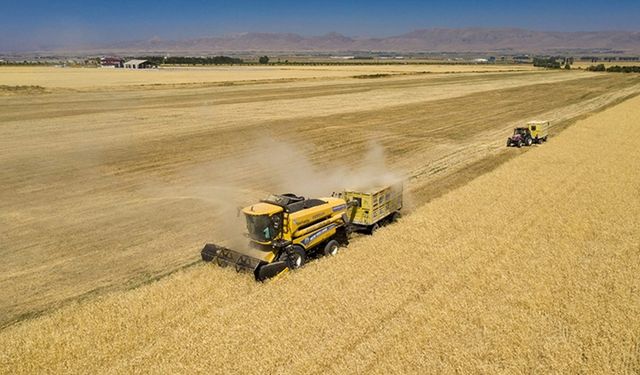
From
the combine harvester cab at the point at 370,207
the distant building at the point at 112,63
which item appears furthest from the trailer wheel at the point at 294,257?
the distant building at the point at 112,63

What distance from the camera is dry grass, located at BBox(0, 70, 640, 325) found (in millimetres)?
17188

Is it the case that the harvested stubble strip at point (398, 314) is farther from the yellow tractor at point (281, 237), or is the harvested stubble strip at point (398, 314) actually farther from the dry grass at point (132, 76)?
the dry grass at point (132, 76)

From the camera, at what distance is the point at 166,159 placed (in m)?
31.5

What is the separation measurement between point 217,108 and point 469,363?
46670 mm

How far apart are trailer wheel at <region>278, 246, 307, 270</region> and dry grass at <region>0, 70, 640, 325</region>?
360cm

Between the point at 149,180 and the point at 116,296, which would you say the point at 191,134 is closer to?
the point at 149,180

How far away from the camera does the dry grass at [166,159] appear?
17188 millimetres

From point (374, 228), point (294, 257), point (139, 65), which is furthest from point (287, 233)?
point (139, 65)

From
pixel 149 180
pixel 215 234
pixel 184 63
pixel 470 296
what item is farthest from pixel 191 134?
pixel 184 63

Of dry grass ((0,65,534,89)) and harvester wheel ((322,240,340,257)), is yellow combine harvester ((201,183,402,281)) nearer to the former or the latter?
harvester wheel ((322,240,340,257))

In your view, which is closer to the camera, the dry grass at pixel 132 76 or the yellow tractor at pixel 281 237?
the yellow tractor at pixel 281 237

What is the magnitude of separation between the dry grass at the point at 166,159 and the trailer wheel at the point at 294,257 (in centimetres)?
360

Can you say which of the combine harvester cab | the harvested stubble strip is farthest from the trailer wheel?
the combine harvester cab

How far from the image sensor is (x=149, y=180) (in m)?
27.0
